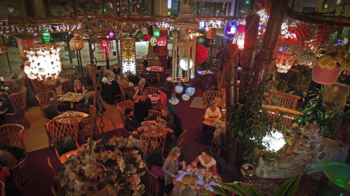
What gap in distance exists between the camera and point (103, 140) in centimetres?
189

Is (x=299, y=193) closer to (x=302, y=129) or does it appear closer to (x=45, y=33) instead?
(x=302, y=129)

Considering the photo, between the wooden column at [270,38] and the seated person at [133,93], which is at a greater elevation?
the wooden column at [270,38]

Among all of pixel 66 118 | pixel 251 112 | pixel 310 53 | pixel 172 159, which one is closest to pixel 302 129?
pixel 251 112

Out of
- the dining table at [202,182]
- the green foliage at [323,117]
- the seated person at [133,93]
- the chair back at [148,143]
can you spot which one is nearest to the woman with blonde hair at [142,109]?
the seated person at [133,93]

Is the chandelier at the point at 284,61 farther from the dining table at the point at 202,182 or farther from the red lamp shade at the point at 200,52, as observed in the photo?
the dining table at the point at 202,182

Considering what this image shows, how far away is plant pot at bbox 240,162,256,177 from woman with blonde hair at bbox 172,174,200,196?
1.54 m

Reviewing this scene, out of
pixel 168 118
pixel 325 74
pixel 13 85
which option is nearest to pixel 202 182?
pixel 168 118

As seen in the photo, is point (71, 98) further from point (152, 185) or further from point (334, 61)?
point (334, 61)

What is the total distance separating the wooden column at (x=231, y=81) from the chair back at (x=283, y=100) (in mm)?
2226

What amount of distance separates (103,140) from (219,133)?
3.55 meters

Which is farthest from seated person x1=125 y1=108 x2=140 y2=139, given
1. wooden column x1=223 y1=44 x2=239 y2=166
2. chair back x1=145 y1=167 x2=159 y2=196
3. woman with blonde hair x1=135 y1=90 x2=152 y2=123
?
wooden column x1=223 y1=44 x2=239 y2=166

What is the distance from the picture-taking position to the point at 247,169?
14.7 feet

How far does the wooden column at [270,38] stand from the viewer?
3.38 metres

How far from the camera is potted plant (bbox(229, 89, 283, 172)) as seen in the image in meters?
3.81
